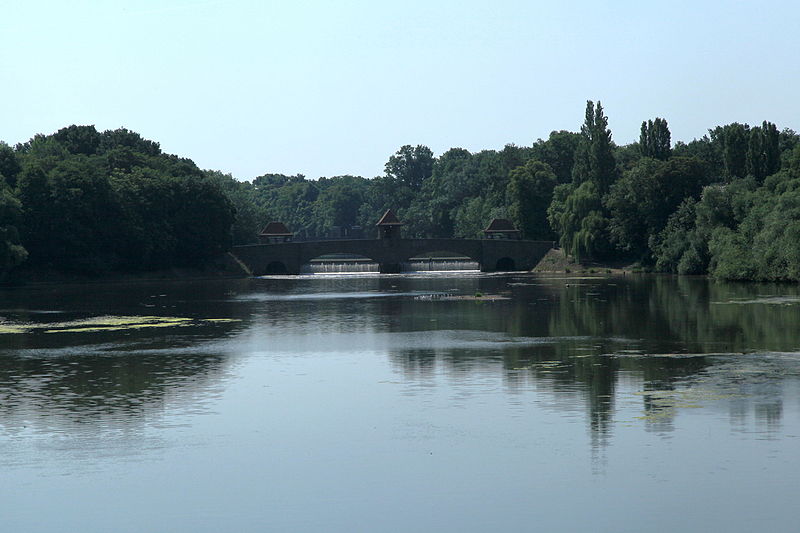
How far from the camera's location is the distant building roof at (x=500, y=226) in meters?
187

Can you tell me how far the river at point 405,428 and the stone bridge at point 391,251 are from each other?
105432mm

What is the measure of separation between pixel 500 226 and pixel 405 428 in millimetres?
158257

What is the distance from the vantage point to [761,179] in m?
137

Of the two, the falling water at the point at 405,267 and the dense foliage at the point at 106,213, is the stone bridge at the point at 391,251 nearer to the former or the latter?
the falling water at the point at 405,267

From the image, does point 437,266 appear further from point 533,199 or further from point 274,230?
point 274,230

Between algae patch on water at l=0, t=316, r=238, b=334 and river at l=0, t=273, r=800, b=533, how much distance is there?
1878mm

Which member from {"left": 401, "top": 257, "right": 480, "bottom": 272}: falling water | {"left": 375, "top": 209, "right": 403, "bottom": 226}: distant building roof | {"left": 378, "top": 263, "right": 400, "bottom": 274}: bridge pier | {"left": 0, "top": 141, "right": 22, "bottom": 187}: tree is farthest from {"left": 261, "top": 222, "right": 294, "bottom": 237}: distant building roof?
{"left": 0, "top": 141, "right": 22, "bottom": 187}: tree

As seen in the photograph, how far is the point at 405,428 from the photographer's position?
102ft

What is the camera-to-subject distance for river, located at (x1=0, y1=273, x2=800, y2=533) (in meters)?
22.5

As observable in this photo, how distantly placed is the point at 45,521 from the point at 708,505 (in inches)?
527

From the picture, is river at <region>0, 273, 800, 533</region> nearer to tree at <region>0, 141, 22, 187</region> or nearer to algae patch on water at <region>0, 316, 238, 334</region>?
algae patch on water at <region>0, 316, 238, 334</region>

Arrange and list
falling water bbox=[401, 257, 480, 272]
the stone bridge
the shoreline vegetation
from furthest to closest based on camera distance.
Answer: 1. falling water bbox=[401, 257, 480, 272]
2. the stone bridge
3. the shoreline vegetation

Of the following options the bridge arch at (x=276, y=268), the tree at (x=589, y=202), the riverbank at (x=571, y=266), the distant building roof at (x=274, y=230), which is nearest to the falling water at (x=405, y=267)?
the bridge arch at (x=276, y=268)

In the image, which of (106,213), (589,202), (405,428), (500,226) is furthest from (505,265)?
(405,428)
